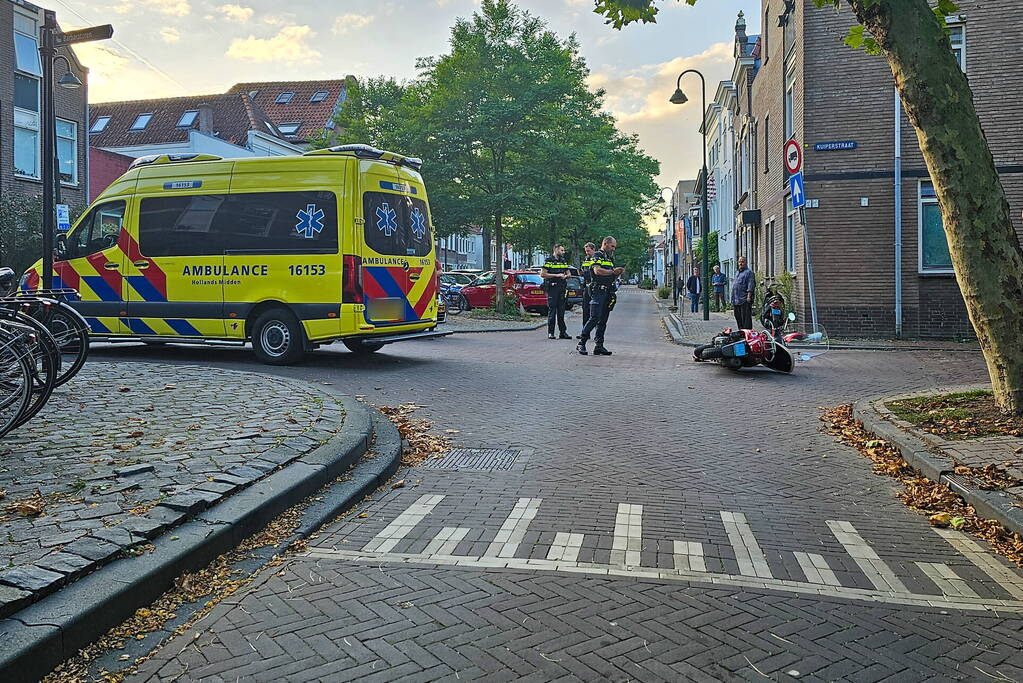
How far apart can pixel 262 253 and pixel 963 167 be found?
332 inches

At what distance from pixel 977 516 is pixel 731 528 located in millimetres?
1528

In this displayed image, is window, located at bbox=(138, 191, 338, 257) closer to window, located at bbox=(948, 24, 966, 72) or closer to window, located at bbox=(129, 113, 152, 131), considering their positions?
window, located at bbox=(948, 24, 966, 72)

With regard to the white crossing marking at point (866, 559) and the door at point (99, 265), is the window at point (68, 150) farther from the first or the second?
the white crossing marking at point (866, 559)

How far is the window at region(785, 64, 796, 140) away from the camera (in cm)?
2095

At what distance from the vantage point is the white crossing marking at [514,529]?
444 cm

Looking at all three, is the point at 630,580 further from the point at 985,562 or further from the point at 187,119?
the point at 187,119

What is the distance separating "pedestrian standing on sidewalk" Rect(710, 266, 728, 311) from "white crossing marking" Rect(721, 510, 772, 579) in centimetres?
2551

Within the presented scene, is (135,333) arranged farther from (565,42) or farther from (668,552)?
(565,42)

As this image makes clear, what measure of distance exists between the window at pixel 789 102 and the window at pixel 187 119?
37.6 metres

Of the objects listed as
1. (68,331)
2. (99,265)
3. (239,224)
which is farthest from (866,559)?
(99,265)

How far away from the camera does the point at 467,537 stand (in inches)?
184

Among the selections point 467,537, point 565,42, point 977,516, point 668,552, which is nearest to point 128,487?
point 467,537

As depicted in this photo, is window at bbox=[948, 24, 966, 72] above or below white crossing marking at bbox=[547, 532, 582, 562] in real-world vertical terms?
above

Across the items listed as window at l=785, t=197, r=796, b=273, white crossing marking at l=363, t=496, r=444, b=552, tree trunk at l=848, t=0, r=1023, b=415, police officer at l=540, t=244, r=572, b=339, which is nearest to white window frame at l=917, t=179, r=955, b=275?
window at l=785, t=197, r=796, b=273
